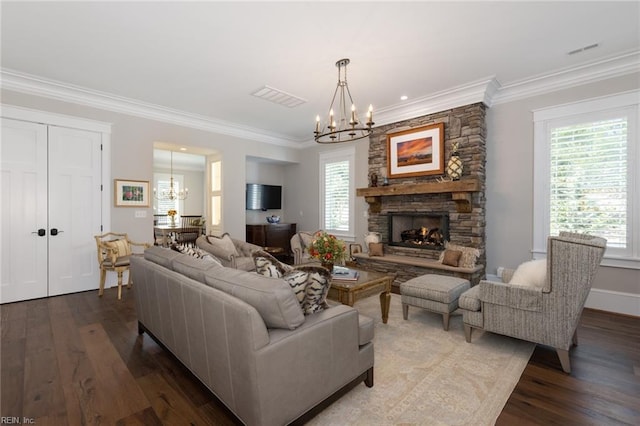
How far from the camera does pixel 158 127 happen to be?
526 centimetres

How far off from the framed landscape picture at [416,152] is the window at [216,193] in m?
3.66

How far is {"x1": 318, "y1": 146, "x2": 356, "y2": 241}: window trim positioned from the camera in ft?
21.0

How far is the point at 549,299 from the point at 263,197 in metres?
6.23

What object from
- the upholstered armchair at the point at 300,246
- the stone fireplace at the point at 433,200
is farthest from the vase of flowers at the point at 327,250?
the stone fireplace at the point at 433,200

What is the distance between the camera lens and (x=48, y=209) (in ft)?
14.1

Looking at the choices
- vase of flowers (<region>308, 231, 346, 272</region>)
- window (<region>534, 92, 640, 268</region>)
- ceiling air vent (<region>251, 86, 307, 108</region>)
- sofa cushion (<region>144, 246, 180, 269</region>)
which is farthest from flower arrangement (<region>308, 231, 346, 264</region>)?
window (<region>534, 92, 640, 268</region>)

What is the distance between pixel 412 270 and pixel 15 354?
4.86 meters

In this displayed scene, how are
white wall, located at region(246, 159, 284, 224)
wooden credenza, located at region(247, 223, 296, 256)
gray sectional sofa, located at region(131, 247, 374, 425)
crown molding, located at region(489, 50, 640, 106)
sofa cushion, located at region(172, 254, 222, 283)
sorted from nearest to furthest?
gray sectional sofa, located at region(131, 247, 374, 425) < sofa cushion, located at region(172, 254, 222, 283) < crown molding, located at region(489, 50, 640, 106) < wooden credenza, located at region(247, 223, 296, 256) < white wall, located at region(246, 159, 284, 224)

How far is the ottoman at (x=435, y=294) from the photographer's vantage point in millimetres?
3145

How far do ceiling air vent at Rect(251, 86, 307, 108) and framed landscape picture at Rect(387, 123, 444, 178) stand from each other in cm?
185

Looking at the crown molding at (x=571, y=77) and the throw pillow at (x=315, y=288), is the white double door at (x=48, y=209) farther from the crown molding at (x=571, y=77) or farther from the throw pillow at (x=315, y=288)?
the crown molding at (x=571, y=77)

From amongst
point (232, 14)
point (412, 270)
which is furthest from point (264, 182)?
point (232, 14)

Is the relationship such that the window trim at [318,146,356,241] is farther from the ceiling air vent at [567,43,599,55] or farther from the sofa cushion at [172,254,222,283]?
the sofa cushion at [172,254,222,283]

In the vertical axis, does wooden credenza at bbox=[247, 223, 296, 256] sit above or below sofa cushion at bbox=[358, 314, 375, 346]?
above
